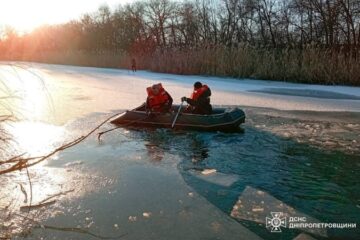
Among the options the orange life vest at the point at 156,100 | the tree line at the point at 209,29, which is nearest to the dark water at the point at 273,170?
the orange life vest at the point at 156,100

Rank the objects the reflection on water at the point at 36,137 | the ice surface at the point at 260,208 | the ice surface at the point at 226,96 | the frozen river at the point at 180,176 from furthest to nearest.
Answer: the ice surface at the point at 226,96 < the reflection on water at the point at 36,137 < the ice surface at the point at 260,208 < the frozen river at the point at 180,176

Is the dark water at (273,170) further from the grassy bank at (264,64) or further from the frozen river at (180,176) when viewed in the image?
the grassy bank at (264,64)

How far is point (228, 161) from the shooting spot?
5.28 metres

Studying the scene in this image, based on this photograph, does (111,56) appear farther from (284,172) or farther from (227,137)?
(284,172)

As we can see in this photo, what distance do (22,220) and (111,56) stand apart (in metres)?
22.2

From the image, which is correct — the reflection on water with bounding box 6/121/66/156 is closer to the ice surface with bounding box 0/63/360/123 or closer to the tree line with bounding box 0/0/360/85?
the ice surface with bounding box 0/63/360/123

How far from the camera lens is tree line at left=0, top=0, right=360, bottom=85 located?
56.1ft

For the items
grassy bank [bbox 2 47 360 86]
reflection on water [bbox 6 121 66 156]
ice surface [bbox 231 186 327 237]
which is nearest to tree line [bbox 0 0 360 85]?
grassy bank [bbox 2 47 360 86]

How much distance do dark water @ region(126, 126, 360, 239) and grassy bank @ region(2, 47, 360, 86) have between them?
6940 millimetres

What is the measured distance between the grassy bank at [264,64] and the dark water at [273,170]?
6.94 m

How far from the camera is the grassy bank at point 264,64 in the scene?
42.2 ft

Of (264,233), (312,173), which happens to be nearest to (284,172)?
(312,173)

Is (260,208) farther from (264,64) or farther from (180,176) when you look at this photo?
(264,64)

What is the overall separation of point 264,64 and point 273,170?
10459mm
